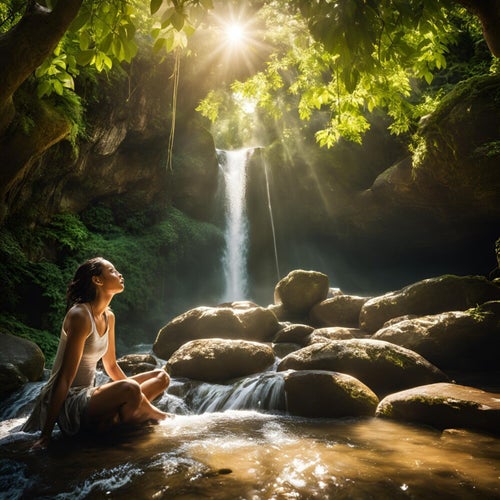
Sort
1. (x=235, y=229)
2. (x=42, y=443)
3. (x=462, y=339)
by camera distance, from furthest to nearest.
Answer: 1. (x=235, y=229)
2. (x=462, y=339)
3. (x=42, y=443)

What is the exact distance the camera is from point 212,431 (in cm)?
345

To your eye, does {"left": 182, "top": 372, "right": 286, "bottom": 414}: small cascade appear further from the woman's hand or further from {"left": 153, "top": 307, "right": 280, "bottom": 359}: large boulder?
{"left": 153, "top": 307, "right": 280, "bottom": 359}: large boulder

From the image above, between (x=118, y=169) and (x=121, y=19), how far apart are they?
14.6m

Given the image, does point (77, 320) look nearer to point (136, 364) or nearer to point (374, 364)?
point (374, 364)

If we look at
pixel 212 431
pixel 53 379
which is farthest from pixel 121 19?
pixel 212 431

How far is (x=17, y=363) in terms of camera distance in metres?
6.02

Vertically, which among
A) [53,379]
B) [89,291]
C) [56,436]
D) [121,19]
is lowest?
[56,436]

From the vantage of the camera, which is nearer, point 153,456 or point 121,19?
point 121,19

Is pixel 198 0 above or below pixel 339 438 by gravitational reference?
above

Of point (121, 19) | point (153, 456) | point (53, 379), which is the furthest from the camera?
point (53, 379)

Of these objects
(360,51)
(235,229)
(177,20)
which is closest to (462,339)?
(360,51)

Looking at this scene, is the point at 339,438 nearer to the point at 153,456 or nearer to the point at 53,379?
the point at 153,456

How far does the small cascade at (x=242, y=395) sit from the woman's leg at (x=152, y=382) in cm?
167

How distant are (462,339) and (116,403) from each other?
6273 millimetres
